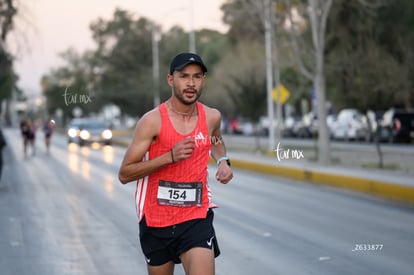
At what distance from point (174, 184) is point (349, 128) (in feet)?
142

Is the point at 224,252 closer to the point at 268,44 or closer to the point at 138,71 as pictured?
the point at 268,44

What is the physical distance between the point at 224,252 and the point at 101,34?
69.0ft

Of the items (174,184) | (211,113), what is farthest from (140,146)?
(211,113)

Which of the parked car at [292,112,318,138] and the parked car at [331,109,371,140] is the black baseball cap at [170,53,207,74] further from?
the parked car at [292,112,318,138]

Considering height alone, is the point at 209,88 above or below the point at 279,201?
above

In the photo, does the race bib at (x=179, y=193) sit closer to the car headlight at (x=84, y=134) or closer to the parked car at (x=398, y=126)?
the car headlight at (x=84, y=134)

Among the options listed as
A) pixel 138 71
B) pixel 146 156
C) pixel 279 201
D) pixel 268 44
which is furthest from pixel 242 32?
pixel 146 156

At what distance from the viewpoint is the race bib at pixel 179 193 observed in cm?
Answer: 515

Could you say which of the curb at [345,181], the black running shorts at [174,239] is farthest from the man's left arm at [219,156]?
the curb at [345,181]

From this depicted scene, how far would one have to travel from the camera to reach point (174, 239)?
5.21 meters

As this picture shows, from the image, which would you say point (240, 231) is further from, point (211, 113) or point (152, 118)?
point (152, 118)

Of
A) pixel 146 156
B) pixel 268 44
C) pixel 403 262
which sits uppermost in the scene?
pixel 268 44

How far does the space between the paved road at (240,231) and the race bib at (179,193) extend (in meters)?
3.78

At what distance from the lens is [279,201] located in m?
16.6
